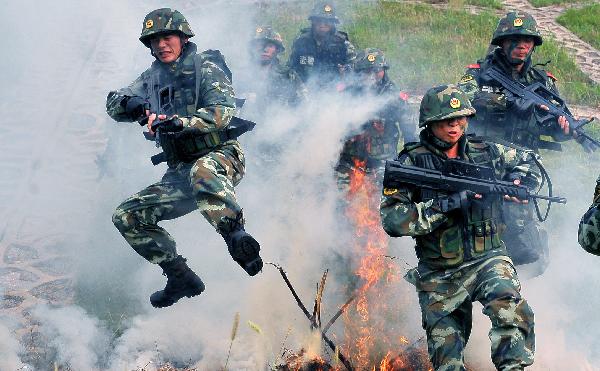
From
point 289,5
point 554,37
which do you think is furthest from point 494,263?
point 289,5

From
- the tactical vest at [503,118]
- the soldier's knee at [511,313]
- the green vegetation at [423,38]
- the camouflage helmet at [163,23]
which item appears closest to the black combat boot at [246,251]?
the soldier's knee at [511,313]

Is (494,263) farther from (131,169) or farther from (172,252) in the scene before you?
(131,169)

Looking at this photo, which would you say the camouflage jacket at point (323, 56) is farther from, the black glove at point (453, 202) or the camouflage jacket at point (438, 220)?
the black glove at point (453, 202)

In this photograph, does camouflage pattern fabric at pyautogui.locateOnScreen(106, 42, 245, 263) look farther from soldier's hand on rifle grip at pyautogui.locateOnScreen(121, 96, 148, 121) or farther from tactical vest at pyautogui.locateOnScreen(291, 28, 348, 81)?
tactical vest at pyautogui.locateOnScreen(291, 28, 348, 81)

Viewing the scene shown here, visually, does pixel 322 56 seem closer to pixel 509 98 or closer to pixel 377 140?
pixel 377 140

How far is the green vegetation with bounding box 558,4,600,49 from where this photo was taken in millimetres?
17438

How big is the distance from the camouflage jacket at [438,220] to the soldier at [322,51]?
5.34 meters

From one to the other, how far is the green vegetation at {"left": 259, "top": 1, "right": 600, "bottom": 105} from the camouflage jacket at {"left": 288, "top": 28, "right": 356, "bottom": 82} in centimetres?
379

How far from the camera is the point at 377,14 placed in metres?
19.0

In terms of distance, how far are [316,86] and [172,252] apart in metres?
4.65

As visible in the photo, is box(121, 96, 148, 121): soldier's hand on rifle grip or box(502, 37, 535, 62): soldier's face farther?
box(502, 37, 535, 62): soldier's face

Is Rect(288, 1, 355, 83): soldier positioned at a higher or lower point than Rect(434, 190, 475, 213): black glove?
lower

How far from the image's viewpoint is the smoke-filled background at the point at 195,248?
22.7 feet

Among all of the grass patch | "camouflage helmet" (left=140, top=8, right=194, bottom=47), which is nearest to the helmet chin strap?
"camouflage helmet" (left=140, top=8, right=194, bottom=47)
